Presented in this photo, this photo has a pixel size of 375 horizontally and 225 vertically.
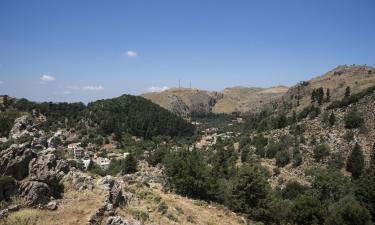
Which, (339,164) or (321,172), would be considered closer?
(321,172)

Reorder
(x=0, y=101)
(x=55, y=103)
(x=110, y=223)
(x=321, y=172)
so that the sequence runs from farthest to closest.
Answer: (x=55, y=103), (x=0, y=101), (x=321, y=172), (x=110, y=223)

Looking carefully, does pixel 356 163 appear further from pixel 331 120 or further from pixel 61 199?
pixel 61 199

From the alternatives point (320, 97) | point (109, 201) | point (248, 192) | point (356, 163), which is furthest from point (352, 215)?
point (320, 97)

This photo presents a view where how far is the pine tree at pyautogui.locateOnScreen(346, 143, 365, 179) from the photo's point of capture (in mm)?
67938

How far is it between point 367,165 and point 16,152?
69707mm

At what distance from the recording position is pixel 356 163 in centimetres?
6838

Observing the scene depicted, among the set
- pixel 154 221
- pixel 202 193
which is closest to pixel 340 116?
pixel 202 193

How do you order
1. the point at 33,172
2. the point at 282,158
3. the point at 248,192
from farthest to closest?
the point at 282,158, the point at 248,192, the point at 33,172

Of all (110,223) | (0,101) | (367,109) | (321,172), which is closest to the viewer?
(110,223)

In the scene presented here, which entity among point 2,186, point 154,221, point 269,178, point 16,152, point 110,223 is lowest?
point 269,178

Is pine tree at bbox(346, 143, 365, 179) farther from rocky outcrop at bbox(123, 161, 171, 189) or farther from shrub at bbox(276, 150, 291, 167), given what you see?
rocky outcrop at bbox(123, 161, 171, 189)

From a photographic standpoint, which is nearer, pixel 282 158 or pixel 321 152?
pixel 321 152

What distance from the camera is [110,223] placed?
63.6ft

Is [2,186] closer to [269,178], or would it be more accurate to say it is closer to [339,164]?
[269,178]
